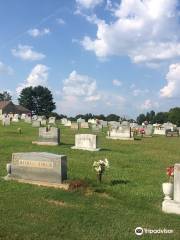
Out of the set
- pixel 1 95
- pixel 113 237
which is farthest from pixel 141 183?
pixel 1 95

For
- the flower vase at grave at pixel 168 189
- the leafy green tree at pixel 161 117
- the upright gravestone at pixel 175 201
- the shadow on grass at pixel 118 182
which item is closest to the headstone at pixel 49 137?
the shadow on grass at pixel 118 182

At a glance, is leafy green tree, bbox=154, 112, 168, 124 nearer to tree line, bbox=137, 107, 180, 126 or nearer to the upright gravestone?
tree line, bbox=137, 107, 180, 126

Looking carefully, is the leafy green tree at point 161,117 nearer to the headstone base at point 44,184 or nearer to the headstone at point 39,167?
the headstone at point 39,167

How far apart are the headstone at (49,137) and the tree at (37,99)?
3842 inches

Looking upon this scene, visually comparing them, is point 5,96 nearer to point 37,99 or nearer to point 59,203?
point 37,99

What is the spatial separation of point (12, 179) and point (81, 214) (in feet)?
14.5

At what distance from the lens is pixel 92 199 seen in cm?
1115

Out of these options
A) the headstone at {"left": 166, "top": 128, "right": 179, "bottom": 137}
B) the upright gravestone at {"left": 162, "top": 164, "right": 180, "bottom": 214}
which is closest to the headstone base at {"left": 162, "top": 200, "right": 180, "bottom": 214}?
the upright gravestone at {"left": 162, "top": 164, "right": 180, "bottom": 214}

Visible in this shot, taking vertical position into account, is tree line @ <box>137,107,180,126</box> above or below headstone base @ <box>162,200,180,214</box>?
above

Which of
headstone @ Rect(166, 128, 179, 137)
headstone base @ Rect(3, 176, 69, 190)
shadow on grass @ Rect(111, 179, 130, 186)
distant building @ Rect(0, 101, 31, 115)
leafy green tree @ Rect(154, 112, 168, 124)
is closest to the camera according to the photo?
headstone base @ Rect(3, 176, 69, 190)

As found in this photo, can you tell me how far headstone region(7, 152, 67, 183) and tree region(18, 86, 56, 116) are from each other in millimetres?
110097

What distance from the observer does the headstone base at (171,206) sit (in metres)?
10.6

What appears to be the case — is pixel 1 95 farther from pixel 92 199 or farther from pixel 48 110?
pixel 92 199

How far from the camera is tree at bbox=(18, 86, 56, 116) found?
125m
